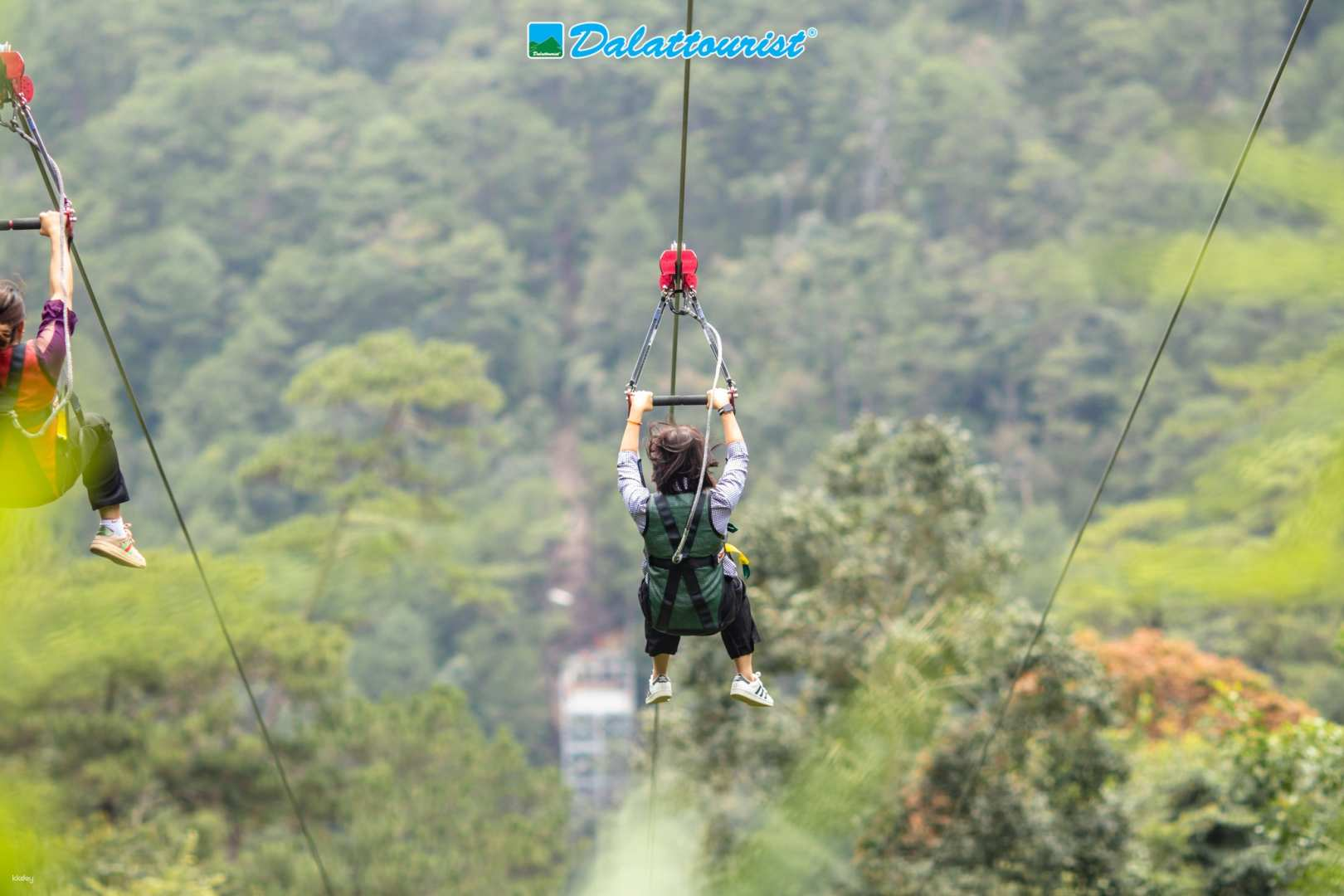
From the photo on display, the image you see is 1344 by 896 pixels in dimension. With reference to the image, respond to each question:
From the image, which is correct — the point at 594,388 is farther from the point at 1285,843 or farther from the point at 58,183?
the point at 58,183

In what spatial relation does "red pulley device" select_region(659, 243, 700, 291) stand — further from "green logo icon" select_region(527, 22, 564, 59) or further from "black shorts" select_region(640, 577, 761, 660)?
"black shorts" select_region(640, 577, 761, 660)

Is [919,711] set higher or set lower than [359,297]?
lower

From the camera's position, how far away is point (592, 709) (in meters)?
37.2

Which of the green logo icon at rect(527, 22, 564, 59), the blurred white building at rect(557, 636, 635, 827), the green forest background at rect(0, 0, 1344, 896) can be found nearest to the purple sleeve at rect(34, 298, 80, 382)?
the green forest background at rect(0, 0, 1344, 896)

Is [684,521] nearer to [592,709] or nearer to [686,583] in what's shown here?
[686,583]

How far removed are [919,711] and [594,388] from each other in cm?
3119

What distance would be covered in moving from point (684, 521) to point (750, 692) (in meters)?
0.66

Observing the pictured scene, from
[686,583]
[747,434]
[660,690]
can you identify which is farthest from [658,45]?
[747,434]

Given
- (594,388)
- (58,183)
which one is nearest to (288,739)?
(58,183)

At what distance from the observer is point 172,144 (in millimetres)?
44594

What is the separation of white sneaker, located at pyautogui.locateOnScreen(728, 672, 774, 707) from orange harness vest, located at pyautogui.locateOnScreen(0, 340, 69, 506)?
5.86 ft

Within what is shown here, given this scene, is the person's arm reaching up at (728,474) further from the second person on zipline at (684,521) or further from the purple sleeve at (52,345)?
the purple sleeve at (52,345)

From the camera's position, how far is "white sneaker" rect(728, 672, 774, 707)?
4.29m

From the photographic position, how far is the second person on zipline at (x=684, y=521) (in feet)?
12.7
